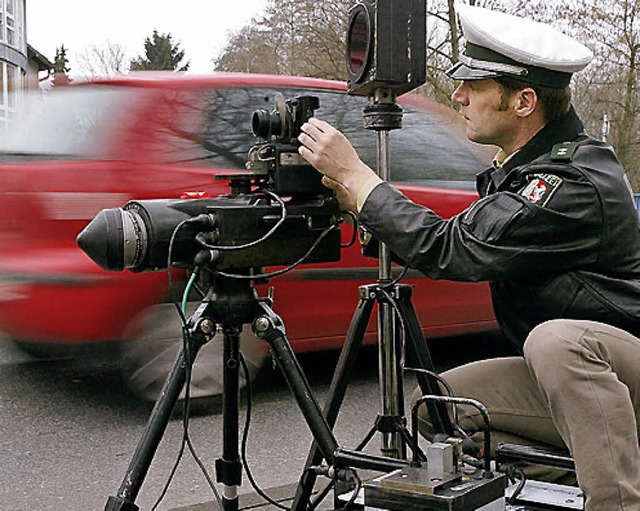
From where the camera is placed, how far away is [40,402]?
543 centimetres

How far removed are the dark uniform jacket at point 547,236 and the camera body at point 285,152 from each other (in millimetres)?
190

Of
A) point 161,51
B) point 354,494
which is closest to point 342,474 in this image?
point 354,494

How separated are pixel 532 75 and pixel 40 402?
3689mm

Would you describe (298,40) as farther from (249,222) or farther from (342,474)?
(342,474)

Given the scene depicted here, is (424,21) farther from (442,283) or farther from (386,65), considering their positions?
(442,283)

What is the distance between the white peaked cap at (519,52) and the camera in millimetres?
2830

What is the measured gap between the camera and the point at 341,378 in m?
3.02

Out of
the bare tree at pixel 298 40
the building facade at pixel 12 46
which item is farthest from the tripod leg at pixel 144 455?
the building facade at pixel 12 46

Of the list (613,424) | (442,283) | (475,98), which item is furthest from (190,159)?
(613,424)

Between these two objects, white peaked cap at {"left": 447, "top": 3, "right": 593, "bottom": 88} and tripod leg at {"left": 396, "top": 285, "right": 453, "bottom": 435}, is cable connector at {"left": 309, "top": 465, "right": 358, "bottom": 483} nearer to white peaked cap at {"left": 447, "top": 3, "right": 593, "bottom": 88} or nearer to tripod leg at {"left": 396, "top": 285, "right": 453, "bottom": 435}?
tripod leg at {"left": 396, "top": 285, "right": 453, "bottom": 435}

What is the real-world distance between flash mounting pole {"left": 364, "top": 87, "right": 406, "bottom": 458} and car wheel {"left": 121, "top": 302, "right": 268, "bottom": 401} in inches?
77.4

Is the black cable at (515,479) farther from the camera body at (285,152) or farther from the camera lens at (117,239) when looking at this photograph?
the camera lens at (117,239)

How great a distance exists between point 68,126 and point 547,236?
9.85 ft

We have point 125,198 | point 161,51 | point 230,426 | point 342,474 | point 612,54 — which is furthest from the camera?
point 161,51
